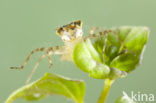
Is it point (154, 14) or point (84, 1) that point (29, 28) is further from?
point (154, 14)

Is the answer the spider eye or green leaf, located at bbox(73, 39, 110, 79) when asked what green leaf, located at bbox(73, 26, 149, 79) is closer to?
green leaf, located at bbox(73, 39, 110, 79)

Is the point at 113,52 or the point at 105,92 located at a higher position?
the point at 113,52

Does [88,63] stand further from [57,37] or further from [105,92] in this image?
[57,37]

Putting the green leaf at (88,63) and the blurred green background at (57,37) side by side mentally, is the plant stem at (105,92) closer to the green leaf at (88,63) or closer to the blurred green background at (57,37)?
the green leaf at (88,63)

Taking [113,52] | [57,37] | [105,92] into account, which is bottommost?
[105,92]

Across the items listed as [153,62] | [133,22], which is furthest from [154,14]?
[153,62]

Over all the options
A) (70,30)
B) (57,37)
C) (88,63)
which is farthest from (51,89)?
(57,37)

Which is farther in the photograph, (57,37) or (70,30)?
(57,37)
